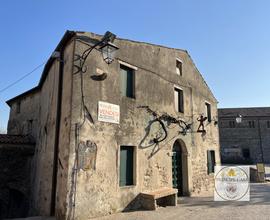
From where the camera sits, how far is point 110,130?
26.4ft

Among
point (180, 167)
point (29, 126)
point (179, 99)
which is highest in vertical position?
point (179, 99)

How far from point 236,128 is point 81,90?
33.3 m

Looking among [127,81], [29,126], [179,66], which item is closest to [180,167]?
[179,66]

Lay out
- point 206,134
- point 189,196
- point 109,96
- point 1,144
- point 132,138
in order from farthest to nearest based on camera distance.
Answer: point 206,134 < point 189,196 < point 1,144 < point 132,138 < point 109,96

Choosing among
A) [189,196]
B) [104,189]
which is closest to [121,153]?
[104,189]

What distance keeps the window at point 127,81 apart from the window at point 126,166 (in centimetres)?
195

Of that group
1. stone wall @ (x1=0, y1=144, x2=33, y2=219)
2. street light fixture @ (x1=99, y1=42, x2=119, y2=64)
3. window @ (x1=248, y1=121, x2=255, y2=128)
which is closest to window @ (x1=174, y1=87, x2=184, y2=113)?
street light fixture @ (x1=99, y1=42, x2=119, y2=64)

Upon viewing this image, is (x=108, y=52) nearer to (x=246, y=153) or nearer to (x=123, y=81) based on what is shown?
(x=123, y=81)

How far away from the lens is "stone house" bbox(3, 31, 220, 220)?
7.16 meters

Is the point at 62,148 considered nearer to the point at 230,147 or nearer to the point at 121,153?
the point at 121,153

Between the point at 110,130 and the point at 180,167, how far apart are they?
520 cm

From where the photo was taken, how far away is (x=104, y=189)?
7.55 meters

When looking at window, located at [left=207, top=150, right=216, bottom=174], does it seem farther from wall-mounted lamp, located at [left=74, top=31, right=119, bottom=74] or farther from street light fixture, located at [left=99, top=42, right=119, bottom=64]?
wall-mounted lamp, located at [left=74, top=31, right=119, bottom=74]

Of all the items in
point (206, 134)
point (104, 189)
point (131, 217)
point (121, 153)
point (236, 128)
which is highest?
point (236, 128)
